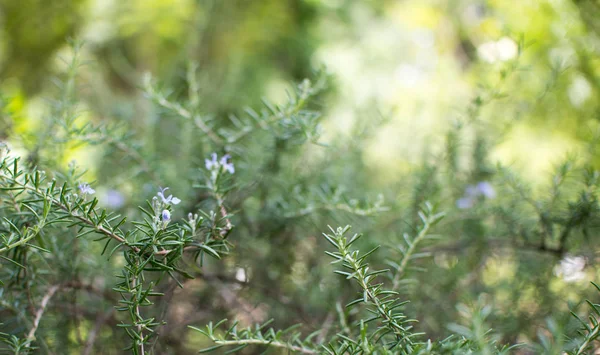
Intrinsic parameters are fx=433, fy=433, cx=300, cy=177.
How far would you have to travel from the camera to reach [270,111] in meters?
0.47

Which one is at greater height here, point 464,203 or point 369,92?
point 464,203

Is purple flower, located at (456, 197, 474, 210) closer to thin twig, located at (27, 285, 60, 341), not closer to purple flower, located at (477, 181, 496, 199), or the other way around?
purple flower, located at (477, 181, 496, 199)

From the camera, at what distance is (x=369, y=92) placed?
1530 mm

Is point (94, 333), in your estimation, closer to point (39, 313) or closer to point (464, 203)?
point (39, 313)

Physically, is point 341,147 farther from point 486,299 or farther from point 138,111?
point 138,111

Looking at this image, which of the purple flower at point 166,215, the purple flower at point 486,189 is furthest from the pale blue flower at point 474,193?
the purple flower at point 166,215

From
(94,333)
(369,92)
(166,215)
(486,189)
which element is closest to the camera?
(166,215)

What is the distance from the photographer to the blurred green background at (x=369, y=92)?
0.55 metres

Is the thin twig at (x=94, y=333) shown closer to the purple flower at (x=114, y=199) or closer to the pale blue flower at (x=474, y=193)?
the purple flower at (x=114, y=199)

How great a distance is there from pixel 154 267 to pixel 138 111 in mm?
862

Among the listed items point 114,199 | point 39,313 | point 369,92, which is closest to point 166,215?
point 39,313

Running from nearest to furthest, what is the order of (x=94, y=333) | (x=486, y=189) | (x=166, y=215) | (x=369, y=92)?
(x=166, y=215) < (x=94, y=333) < (x=486, y=189) < (x=369, y=92)

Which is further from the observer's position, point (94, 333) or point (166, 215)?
point (94, 333)

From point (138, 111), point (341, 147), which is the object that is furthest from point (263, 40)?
point (341, 147)
